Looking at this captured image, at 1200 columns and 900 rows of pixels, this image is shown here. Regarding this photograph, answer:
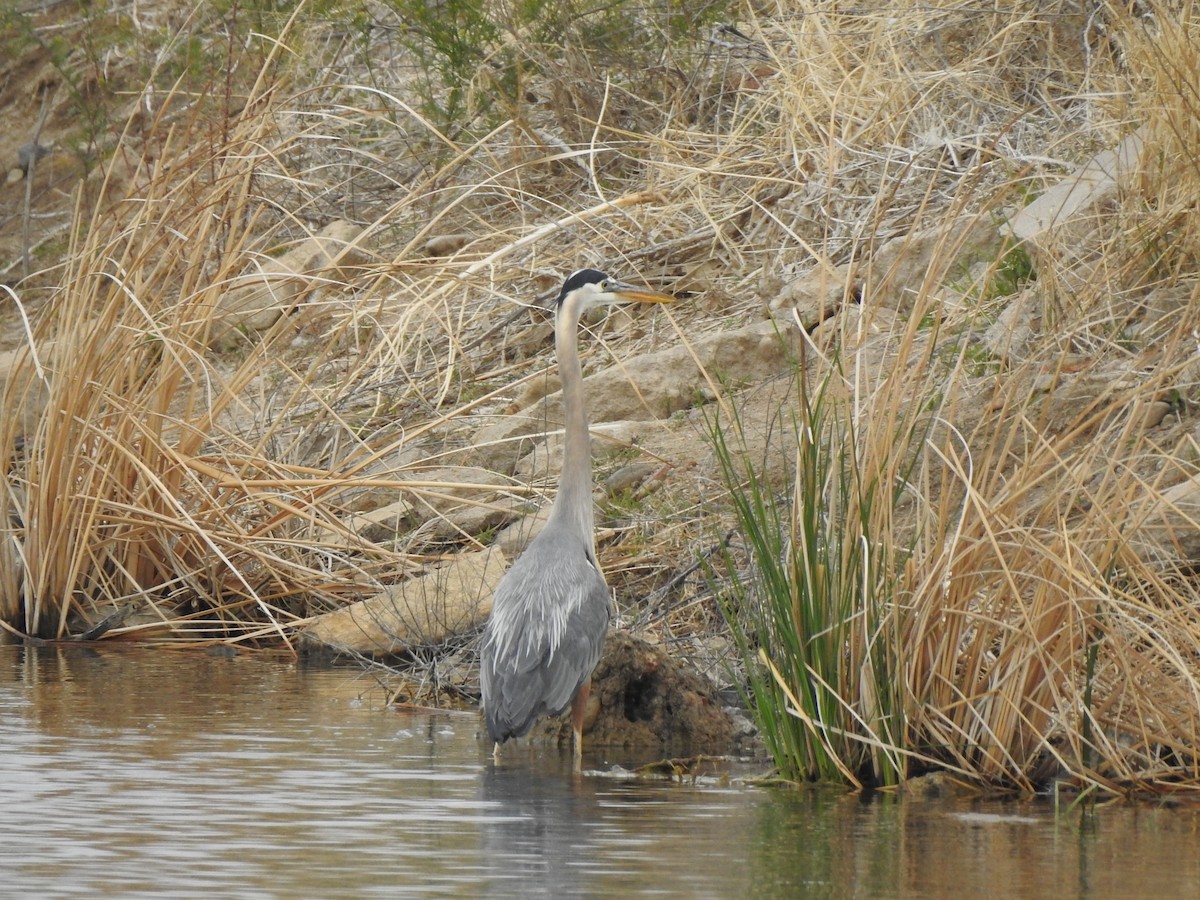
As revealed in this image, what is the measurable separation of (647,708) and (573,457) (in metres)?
1.06

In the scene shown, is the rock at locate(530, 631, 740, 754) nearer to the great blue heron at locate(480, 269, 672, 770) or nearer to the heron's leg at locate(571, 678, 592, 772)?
the great blue heron at locate(480, 269, 672, 770)

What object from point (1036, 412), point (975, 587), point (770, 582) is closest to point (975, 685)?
point (975, 587)

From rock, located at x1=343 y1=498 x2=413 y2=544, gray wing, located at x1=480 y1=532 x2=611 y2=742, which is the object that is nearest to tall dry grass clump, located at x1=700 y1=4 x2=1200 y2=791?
gray wing, located at x1=480 y1=532 x2=611 y2=742

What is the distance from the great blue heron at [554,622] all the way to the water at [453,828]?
8.8 inches

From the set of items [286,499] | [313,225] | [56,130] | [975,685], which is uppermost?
[56,130]

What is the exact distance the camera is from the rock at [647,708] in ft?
23.2

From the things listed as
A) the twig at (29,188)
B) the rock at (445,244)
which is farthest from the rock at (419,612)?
the rock at (445,244)

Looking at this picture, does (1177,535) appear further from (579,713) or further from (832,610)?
(579,713)

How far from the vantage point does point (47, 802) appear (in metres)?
5.73

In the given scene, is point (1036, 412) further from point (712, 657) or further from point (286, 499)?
point (286, 499)

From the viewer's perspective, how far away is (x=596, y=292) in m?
8.21

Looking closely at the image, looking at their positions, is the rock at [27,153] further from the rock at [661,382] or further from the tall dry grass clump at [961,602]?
the tall dry grass clump at [961,602]

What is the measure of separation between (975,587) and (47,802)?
282cm

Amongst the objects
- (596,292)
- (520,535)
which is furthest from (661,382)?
(596,292)
